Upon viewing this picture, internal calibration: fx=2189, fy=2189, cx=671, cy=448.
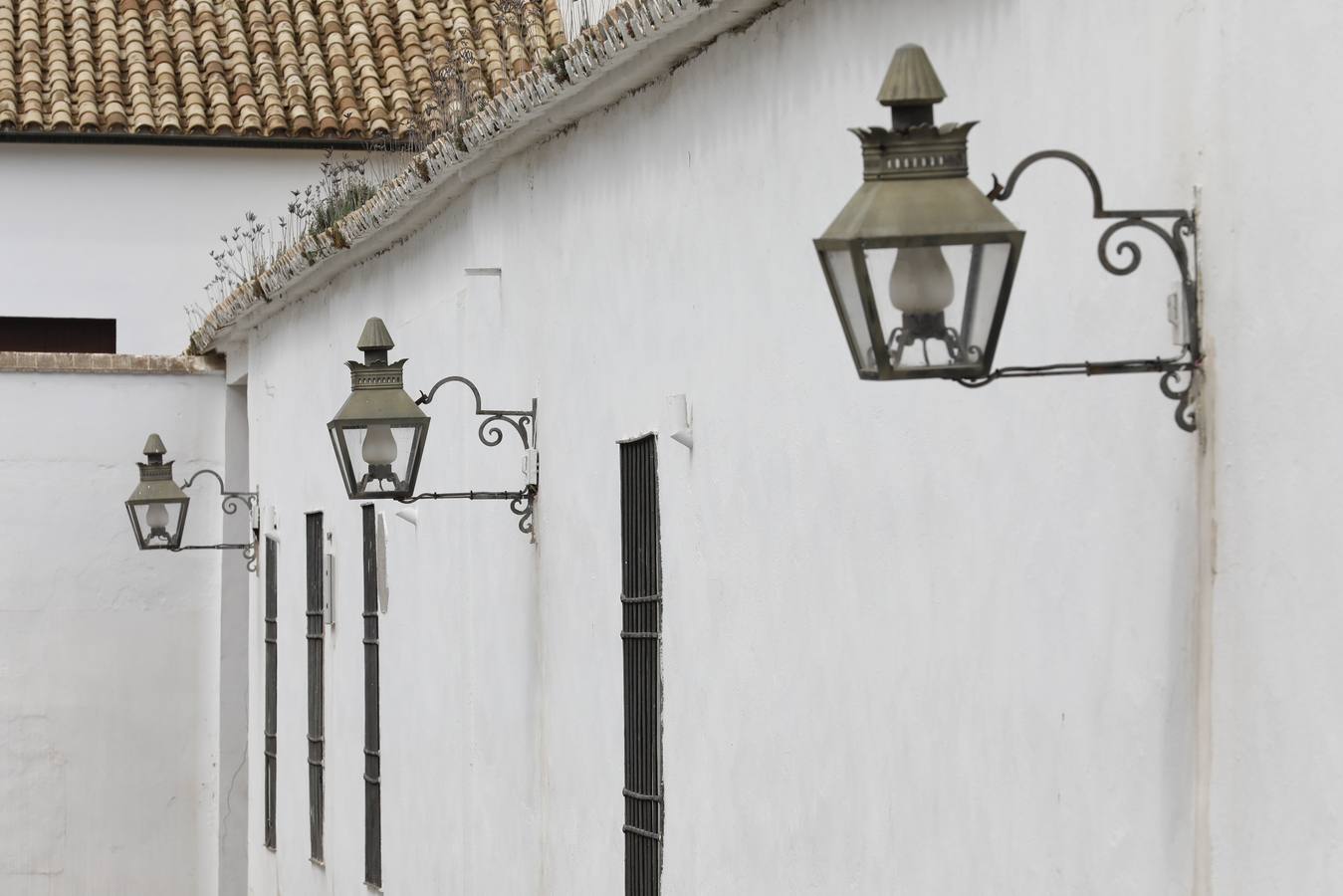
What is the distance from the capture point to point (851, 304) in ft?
11.3

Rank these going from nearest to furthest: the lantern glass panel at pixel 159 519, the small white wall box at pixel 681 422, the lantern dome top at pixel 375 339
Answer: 1. the small white wall box at pixel 681 422
2. the lantern dome top at pixel 375 339
3. the lantern glass panel at pixel 159 519

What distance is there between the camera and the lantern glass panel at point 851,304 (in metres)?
3.42

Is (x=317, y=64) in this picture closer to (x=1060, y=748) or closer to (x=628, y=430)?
(x=628, y=430)

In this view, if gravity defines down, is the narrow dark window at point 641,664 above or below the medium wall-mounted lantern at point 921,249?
below

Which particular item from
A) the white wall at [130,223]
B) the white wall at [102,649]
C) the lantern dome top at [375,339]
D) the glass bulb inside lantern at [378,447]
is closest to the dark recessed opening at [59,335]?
the white wall at [130,223]

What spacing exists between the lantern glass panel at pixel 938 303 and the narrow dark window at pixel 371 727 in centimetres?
738

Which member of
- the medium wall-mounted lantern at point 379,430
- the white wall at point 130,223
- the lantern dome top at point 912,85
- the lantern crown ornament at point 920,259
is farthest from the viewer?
the white wall at point 130,223

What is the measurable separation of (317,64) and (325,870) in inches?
368

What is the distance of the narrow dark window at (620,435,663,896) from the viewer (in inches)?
263

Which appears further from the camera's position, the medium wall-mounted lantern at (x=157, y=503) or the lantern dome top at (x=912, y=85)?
the medium wall-mounted lantern at (x=157, y=503)

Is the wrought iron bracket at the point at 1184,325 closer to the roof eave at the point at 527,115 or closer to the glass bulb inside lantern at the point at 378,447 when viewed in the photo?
the roof eave at the point at 527,115

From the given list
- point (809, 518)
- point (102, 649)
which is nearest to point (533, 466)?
point (809, 518)

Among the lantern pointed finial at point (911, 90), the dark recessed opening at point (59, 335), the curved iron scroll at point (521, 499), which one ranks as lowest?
the curved iron scroll at point (521, 499)

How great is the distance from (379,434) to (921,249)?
4.32 m
